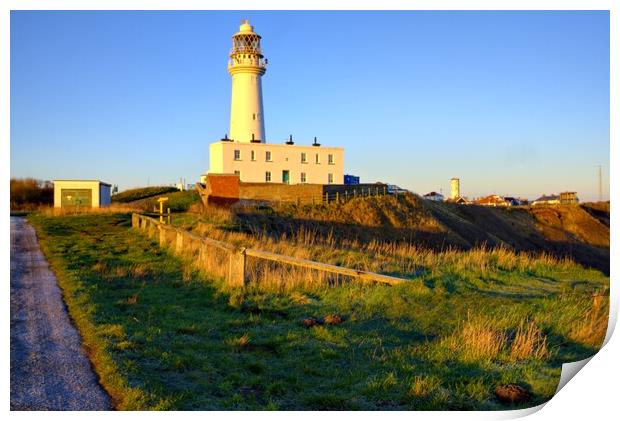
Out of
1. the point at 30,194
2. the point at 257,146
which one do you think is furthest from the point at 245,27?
the point at 30,194

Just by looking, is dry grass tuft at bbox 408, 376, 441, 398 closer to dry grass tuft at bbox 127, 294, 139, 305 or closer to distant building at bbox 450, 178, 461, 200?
dry grass tuft at bbox 127, 294, 139, 305

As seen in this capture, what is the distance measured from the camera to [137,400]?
4719 mm

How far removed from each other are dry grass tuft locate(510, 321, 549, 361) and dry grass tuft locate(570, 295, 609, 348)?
17.8 inches

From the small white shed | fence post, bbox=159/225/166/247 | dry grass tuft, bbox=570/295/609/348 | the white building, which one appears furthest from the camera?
the white building

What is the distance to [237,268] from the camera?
923 cm

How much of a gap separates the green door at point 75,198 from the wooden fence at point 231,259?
Answer: 15.7 meters

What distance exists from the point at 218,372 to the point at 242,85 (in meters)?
43.5

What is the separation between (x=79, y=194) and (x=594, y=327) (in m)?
28.3

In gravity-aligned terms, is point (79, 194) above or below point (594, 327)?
above

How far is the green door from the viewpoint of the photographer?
2898 centimetres

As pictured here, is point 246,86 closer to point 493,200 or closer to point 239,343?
point 493,200

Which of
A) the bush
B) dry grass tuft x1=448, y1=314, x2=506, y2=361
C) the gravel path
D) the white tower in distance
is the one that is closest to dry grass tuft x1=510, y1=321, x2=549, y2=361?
dry grass tuft x1=448, y1=314, x2=506, y2=361

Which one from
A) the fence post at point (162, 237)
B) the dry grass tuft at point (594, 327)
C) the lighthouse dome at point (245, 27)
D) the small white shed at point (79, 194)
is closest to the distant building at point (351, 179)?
the lighthouse dome at point (245, 27)
